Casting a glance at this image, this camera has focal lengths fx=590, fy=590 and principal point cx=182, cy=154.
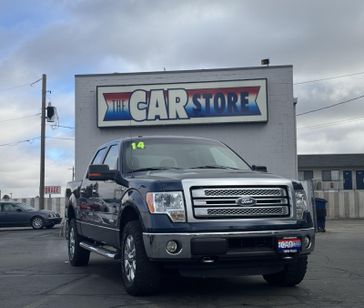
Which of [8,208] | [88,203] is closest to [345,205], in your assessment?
[8,208]

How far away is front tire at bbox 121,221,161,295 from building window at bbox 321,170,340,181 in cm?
4122

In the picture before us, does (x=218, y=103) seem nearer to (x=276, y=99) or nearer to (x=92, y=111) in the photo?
(x=276, y=99)

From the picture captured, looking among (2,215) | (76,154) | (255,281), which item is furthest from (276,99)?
(255,281)

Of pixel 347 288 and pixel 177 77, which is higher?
pixel 177 77

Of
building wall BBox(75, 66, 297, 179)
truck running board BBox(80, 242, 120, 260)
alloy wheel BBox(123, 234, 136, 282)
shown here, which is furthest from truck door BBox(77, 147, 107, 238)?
building wall BBox(75, 66, 297, 179)

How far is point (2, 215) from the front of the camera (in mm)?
27500

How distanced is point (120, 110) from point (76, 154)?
8.20ft

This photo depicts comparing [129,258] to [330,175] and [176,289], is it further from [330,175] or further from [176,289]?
[330,175]

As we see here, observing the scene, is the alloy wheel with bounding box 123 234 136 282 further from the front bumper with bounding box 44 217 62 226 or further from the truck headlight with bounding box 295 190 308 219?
the front bumper with bounding box 44 217 62 226

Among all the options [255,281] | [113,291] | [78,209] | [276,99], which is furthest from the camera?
[276,99]

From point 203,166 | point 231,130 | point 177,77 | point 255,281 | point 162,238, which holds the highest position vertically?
point 177,77

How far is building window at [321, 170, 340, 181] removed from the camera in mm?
46500

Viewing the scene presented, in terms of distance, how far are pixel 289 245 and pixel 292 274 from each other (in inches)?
38.5

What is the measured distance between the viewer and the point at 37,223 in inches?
1080
